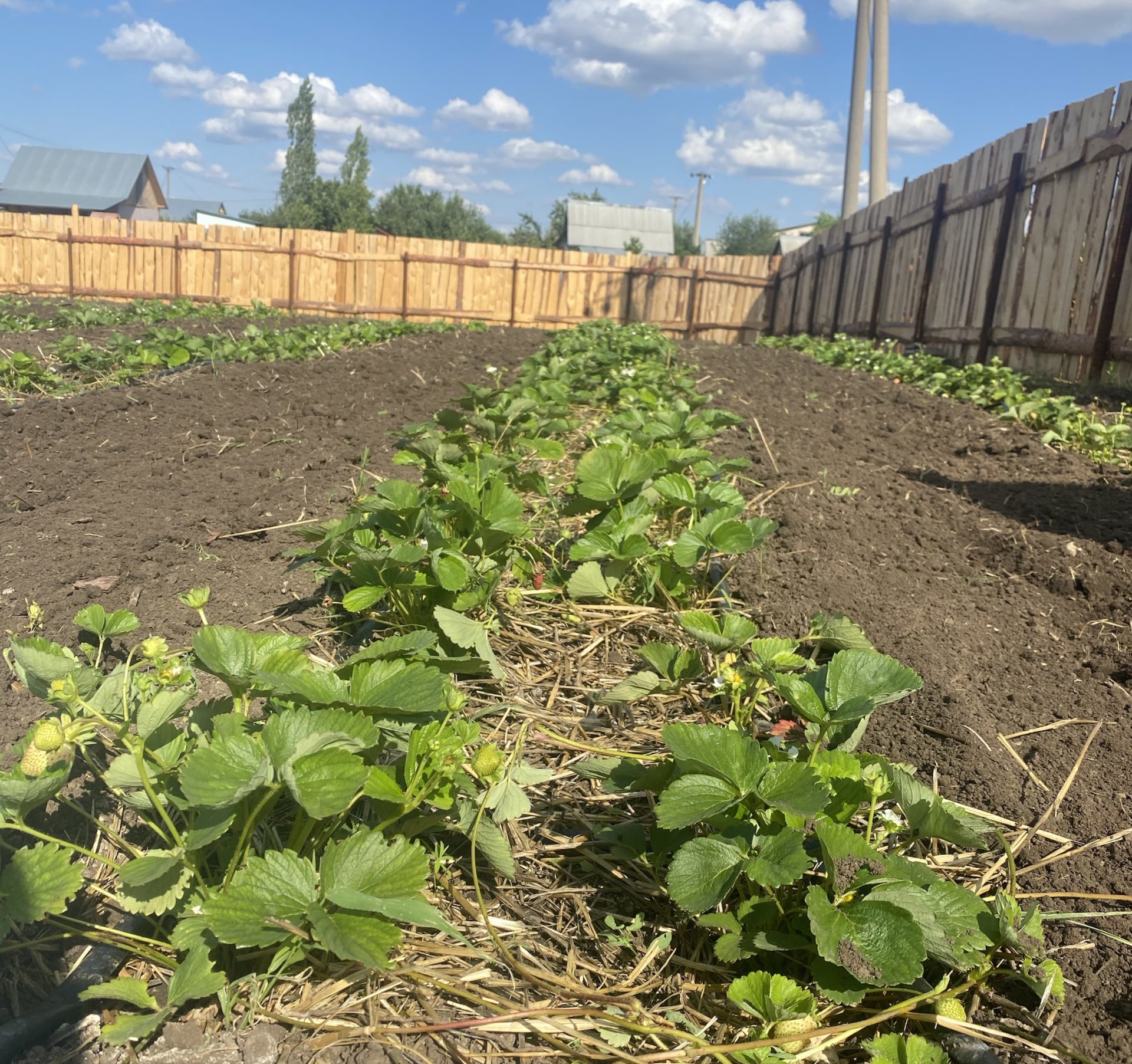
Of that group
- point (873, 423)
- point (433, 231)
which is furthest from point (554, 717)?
point (433, 231)

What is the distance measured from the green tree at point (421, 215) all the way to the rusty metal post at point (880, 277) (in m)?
51.8

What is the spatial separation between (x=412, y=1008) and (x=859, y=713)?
740mm

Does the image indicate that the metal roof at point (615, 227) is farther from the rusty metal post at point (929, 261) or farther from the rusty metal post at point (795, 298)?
the rusty metal post at point (929, 261)

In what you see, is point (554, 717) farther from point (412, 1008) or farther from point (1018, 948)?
point (1018, 948)

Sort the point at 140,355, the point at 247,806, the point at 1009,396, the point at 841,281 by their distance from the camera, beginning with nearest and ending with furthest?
the point at 247,806 → the point at 1009,396 → the point at 140,355 → the point at 841,281

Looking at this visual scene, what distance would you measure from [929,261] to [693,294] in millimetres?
9911

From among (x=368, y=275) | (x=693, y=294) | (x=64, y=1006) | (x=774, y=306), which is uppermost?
(x=693, y=294)

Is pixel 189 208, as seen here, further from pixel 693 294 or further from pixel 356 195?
pixel 693 294

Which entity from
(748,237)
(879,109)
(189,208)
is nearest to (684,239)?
(748,237)

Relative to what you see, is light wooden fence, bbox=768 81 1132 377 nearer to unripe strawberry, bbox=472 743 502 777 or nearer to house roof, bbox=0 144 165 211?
unripe strawberry, bbox=472 743 502 777

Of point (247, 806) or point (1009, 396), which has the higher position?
point (1009, 396)

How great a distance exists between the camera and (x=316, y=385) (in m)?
5.60

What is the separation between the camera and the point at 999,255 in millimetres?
8148

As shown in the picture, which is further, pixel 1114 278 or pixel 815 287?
pixel 815 287
